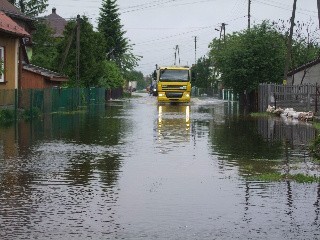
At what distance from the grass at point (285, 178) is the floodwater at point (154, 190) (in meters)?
0.22

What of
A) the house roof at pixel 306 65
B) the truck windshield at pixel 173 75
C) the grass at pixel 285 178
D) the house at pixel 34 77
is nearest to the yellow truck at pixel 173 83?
the truck windshield at pixel 173 75

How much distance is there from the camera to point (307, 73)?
175 ft

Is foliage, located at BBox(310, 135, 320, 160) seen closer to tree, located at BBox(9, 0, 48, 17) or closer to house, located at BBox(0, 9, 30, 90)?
house, located at BBox(0, 9, 30, 90)

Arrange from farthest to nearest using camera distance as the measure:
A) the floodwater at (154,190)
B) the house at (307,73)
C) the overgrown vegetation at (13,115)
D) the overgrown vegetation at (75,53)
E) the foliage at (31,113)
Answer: the overgrown vegetation at (75,53) → the house at (307,73) → the foliage at (31,113) → the overgrown vegetation at (13,115) → the floodwater at (154,190)

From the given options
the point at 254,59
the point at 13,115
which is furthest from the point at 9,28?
the point at 254,59

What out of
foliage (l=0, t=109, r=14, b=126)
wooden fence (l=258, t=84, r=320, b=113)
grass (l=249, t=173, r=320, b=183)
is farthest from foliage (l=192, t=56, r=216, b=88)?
grass (l=249, t=173, r=320, b=183)

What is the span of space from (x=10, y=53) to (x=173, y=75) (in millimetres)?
27275

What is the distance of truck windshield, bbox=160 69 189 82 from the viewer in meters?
60.4

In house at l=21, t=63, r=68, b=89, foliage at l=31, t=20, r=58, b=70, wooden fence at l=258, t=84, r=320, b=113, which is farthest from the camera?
foliage at l=31, t=20, r=58, b=70

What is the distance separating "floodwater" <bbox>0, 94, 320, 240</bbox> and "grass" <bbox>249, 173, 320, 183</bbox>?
22 cm

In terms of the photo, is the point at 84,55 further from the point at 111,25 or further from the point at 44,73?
the point at 111,25

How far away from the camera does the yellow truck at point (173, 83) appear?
60.4 metres

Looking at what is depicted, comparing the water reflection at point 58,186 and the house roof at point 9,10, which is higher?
the house roof at point 9,10

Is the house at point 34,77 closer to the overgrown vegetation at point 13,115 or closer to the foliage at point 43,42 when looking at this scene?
the overgrown vegetation at point 13,115
